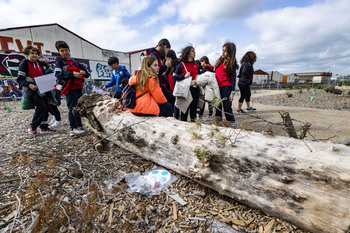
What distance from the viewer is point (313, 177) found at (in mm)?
1232

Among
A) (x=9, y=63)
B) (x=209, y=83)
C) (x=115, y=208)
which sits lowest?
(x=115, y=208)

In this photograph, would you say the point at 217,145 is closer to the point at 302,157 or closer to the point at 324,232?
the point at 302,157

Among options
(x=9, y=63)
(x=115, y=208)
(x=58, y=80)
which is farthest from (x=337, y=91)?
(x=9, y=63)

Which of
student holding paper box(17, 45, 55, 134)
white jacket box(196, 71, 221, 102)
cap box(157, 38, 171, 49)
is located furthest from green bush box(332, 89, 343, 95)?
student holding paper box(17, 45, 55, 134)

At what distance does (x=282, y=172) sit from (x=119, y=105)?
2.64m

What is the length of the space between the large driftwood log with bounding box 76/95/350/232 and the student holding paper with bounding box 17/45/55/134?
9.09 ft

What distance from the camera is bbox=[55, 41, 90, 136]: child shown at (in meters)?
3.08

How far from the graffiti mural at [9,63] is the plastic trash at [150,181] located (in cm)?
1194

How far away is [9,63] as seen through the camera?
30.7 ft

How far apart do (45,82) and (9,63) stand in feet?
30.4

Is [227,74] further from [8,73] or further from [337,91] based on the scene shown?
[8,73]

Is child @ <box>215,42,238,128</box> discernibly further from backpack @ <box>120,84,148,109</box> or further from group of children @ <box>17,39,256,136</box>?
backpack @ <box>120,84,148,109</box>

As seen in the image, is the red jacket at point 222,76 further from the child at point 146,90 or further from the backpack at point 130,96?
the backpack at point 130,96

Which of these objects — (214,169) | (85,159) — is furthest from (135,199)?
(85,159)
